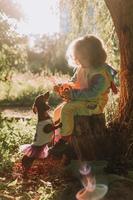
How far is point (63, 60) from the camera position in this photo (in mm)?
27500

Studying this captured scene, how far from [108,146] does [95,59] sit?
3.54ft

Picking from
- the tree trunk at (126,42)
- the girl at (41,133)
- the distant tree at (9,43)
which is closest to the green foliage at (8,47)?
the distant tree at (9,43)

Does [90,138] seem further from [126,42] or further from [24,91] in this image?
[24,91]

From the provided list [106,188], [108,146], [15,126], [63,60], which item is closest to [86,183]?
[106,188]

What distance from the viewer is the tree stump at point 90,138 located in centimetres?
596

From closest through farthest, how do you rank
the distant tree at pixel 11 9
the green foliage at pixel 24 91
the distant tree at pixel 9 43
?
Answer: 1. the distant tree at pixel 9 43
2. the distant tree at pixel 11 9
3. the green foliage at pixel 24 91

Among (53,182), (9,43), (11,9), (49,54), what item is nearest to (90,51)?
(53,182)

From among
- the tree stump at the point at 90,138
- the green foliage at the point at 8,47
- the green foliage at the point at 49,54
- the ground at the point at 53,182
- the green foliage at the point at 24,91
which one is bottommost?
the ground at the point at 53,182

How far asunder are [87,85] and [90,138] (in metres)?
0.65

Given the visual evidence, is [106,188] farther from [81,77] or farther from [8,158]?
[8,158]

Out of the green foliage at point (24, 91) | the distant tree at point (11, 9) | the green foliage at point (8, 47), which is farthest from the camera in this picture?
the green foliage at point (24, 91)

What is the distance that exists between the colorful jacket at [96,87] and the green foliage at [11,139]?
1446 mm

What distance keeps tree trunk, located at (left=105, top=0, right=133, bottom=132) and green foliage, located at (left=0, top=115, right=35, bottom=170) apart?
158 centimetres

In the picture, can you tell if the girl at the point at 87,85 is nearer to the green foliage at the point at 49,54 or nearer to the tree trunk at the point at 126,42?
the tree trunk at the point at 126,42
